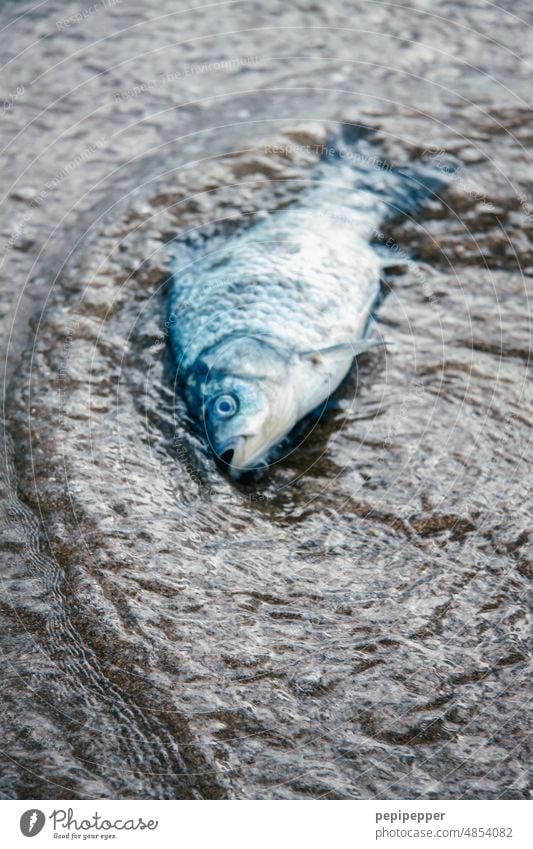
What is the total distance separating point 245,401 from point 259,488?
1.45ft

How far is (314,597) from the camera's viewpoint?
3.63 meters

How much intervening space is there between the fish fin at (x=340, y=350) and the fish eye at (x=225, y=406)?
487 millimetres

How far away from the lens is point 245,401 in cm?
397

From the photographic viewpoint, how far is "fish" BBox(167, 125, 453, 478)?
406 cm

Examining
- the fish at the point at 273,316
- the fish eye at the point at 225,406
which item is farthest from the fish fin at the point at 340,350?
the fish eye at the point at 225,406

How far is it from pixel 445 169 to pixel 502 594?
3.15 meters

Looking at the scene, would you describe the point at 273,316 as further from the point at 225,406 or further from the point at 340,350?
the point at 225,406

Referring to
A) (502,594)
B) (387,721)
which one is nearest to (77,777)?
(387,721)

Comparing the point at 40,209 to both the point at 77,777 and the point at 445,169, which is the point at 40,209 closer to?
the point at 445,169

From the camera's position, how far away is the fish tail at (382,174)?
5.32 metres
